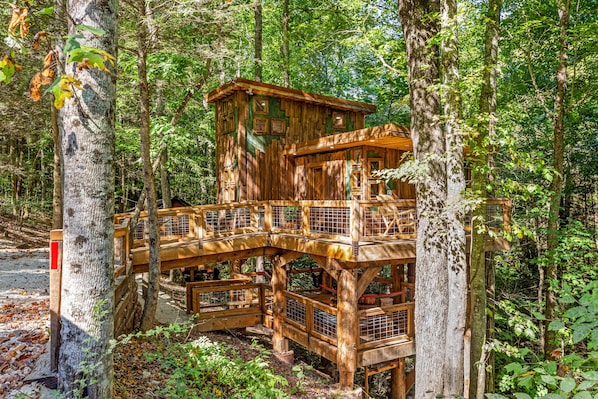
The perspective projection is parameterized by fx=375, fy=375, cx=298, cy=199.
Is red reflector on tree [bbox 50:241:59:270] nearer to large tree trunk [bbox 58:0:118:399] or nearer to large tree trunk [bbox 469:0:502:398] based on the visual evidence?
large tree trunk [bbox 58:0:118:399]

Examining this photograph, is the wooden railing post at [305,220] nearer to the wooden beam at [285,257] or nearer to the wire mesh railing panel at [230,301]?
the wooden beam at [285,257]

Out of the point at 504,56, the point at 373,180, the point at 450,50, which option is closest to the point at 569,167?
the point at 504,56

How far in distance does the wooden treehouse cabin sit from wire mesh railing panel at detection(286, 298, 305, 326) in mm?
27

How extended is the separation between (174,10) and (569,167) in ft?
47.3

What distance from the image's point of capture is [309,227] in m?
9.07

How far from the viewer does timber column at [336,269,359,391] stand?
820 cm

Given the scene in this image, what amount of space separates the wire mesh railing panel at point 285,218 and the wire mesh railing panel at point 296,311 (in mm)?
2010

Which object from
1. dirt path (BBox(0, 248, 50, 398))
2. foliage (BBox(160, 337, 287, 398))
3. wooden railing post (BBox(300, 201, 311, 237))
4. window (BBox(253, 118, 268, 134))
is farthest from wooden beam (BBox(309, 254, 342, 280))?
dirt path (BBox(0, 248, 50, 398))

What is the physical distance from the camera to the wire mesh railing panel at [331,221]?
27.7 ft

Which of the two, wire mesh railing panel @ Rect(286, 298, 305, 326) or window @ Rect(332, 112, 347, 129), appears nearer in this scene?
wire mesh railing panel @ Rect(286, 298, 305, 326)

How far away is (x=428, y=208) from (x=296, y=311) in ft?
17.0

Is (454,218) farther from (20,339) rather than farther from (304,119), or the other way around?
(304,119)

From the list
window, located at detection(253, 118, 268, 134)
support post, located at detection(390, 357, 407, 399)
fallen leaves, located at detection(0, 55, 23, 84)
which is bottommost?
support post, located at detection(390, 357, 407, 399)

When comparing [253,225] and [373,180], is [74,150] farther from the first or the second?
[373,180]
